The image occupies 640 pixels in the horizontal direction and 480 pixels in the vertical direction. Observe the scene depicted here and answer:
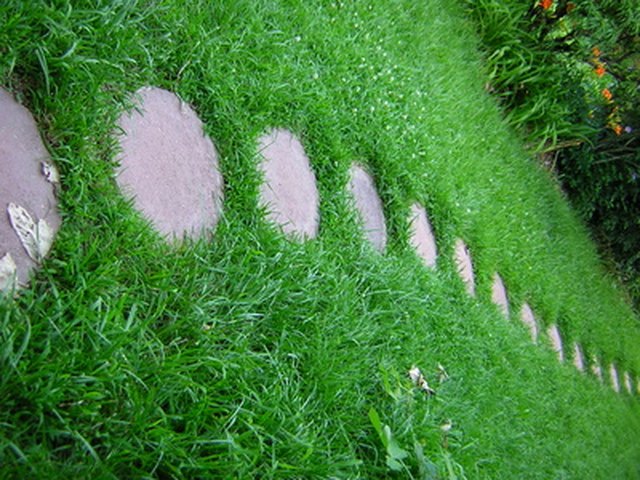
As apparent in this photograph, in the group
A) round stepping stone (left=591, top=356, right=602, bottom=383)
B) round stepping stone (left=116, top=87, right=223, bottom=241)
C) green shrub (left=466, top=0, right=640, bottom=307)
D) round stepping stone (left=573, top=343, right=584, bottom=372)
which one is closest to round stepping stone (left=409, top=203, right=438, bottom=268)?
round stepping stone (left=116, top=87, right=223, bottom=241)

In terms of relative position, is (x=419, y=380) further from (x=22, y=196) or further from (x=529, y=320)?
(x=529, y=320)

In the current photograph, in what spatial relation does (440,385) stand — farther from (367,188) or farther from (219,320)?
(219,320)

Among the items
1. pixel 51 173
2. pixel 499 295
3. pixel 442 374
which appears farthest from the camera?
pixel 499 295

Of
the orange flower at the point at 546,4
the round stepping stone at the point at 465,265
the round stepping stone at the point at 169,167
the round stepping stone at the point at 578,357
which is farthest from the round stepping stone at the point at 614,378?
the round stepping stone at the point at 169,167

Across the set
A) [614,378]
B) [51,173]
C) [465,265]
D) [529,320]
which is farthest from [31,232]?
[614,378]

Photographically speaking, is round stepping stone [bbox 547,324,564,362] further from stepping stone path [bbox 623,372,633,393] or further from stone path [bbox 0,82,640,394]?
stepping stone path [bbox 623,372,633,393]

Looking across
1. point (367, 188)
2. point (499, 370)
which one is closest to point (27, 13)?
point (367, 188)

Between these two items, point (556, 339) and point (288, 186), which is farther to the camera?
point (556, 339)

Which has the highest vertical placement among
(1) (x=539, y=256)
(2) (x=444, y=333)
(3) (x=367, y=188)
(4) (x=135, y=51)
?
(4) (x=135, y=51)
